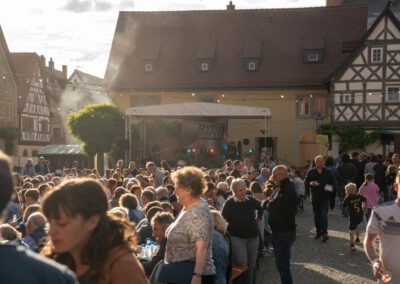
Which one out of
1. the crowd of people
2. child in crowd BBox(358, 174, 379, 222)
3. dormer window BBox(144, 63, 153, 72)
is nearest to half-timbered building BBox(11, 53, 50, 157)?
dormer window BBox(144, 63, 153, 72)

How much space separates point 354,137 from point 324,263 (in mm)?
24748

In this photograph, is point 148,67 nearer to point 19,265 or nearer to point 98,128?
point 98,128

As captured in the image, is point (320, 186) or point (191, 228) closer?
point (191, 228)

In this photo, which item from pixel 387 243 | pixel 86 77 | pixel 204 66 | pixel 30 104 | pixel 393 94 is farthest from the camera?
pixel 86 77

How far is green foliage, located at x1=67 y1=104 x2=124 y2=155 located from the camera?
41188 millimetres

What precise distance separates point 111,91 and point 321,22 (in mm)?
13798

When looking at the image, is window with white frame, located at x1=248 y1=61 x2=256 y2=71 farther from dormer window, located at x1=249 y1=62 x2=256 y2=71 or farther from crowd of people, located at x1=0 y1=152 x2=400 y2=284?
crowd of people, located at x1=0 y1=152 x2=400 y2=284

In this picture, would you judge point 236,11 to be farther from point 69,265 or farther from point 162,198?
point 69,265

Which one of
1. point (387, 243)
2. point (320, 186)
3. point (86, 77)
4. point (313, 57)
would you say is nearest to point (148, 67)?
point (313, 57)

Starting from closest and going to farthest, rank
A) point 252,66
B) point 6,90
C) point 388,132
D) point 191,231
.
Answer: point 191,231 → point 388,132 → point 252,66 → point 6,90

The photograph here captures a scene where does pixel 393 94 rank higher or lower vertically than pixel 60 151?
higher

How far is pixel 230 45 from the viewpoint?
46.4 m

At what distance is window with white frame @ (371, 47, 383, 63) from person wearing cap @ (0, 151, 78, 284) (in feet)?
121

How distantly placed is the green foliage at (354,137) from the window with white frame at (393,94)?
7.98 feet
